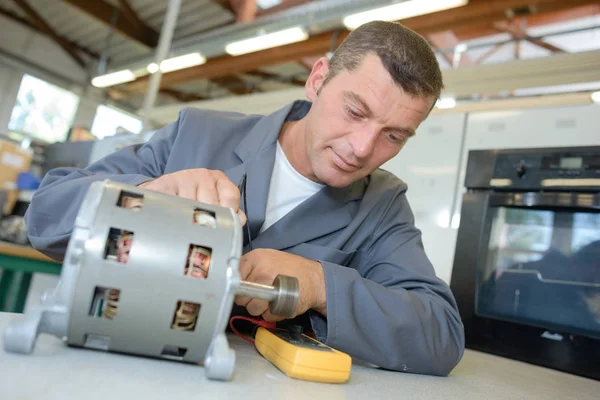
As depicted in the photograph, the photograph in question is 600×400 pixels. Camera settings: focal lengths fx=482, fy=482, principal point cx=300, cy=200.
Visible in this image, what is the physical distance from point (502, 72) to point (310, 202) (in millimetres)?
2137

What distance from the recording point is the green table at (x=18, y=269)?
6.03 feet

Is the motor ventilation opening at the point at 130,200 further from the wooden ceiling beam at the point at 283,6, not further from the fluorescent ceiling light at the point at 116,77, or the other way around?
the fluorescent ceiling light at the point at 116,77

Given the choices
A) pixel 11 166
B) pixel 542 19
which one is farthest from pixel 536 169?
pixel 542 19

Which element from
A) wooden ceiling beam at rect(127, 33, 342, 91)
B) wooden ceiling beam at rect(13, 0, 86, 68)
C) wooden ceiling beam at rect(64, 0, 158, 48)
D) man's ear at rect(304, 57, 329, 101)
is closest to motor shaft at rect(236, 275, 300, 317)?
man's ear at rect(304, 57, 329, 101)

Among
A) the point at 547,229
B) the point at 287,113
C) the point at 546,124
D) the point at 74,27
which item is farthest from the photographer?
the point at 74,27

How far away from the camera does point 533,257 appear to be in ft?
4.93

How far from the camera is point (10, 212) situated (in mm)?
3080

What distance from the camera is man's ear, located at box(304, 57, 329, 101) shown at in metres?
1.13

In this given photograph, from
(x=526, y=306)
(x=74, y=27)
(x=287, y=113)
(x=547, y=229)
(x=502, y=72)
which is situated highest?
(x=74, y=27)

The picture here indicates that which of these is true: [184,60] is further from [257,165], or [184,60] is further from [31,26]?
[31,26]

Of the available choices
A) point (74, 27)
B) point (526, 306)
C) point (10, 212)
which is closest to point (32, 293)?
point (10, 212)

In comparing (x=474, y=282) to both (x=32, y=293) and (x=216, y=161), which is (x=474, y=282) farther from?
(x=32, y=293)

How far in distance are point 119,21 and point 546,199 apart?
6.50m

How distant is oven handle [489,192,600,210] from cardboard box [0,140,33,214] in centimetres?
301
